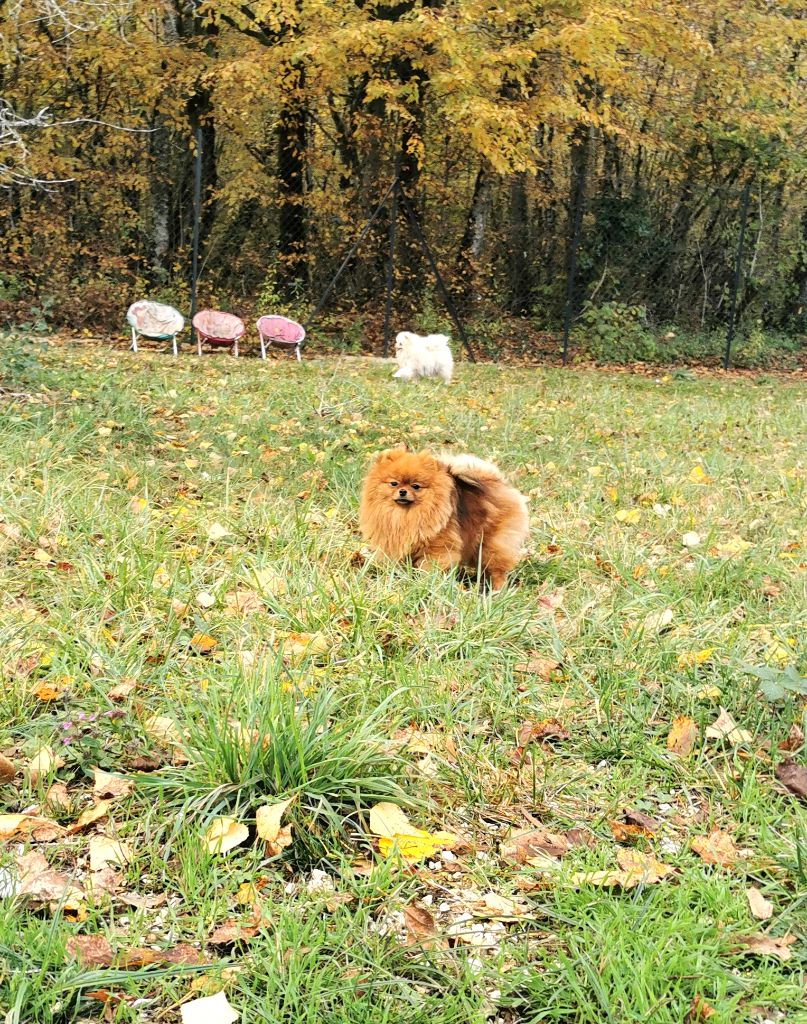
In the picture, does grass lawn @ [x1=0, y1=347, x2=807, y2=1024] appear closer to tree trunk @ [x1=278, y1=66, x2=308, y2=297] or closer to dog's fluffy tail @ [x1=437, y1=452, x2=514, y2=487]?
dog's fluffy tail @ [x1=437, y1=452, x2=514, y2=487]

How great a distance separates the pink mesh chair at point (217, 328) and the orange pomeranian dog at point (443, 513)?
8434 millimetres

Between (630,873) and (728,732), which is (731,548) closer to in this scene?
(728,732)

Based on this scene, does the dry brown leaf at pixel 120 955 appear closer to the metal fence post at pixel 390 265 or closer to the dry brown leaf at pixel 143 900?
the dry brown leaf at pixel 143 900

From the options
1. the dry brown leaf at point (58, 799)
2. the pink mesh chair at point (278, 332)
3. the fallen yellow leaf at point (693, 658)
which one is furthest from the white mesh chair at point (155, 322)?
the dry brown leaf at point (58, 799)

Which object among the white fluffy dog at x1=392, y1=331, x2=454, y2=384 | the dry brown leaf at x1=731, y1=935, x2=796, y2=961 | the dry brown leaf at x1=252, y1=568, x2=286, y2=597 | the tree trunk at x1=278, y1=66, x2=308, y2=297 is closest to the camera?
the dry brown leaf at x1=731, y1=935, x2=796, y2=961

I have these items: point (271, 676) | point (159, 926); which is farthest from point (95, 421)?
point (159, 926)

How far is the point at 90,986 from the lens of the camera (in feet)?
5.30

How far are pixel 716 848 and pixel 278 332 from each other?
10418mm

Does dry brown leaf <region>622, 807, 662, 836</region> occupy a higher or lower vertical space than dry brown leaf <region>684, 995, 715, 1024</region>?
lower

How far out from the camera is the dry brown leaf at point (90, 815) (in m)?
2.07

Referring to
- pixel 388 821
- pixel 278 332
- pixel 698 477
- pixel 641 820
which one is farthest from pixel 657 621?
pixel 278 332

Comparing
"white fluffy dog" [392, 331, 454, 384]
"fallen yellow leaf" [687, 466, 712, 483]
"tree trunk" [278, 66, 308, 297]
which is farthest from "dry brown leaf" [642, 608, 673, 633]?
"tree trunk" [278, 66, 308, 297]

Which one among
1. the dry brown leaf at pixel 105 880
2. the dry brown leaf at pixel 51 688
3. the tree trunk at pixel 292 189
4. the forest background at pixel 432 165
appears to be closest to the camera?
the dry brown leaf at pixel 105 880

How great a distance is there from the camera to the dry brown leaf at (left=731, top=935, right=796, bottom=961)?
1772mm
